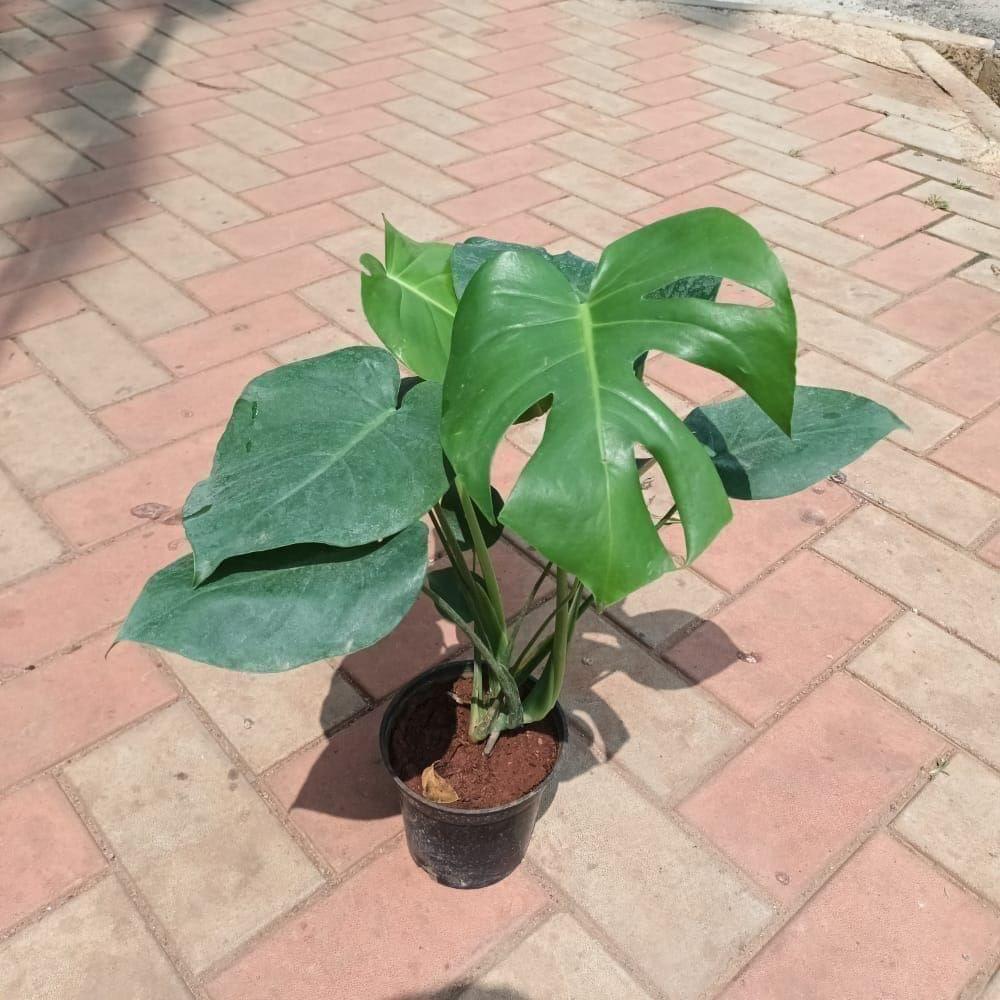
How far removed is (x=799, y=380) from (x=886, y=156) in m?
1.60

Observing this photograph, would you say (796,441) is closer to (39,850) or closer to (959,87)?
(39,850)

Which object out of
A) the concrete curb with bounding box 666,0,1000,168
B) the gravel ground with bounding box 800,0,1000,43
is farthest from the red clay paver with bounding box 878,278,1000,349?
the gravel ground with bounding box 800,0,1000,43

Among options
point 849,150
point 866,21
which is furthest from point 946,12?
point 849,150

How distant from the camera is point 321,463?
1174 millimetres

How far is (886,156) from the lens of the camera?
3857 millimetres

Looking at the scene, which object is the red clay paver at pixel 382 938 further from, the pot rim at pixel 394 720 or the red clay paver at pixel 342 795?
the pot rim at pixel 394 720

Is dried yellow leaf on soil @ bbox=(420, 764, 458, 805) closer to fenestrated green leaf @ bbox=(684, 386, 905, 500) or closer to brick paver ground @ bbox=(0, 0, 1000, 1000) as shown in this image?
brick paver ground @ bbox=(0, 0, 1000, 1000)

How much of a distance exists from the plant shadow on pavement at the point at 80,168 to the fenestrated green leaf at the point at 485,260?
1857 mm

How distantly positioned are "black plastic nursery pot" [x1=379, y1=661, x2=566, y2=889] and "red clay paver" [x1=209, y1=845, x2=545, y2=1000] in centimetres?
3

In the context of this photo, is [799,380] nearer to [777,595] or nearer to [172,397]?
[777,595]

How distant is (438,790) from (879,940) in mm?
681

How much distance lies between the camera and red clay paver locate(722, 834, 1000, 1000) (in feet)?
4.96

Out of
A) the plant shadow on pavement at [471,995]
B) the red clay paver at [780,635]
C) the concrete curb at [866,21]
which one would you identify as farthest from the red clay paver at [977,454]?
the concrete curb at [866,21]

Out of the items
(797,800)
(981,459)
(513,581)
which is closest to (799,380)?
(981,459)
